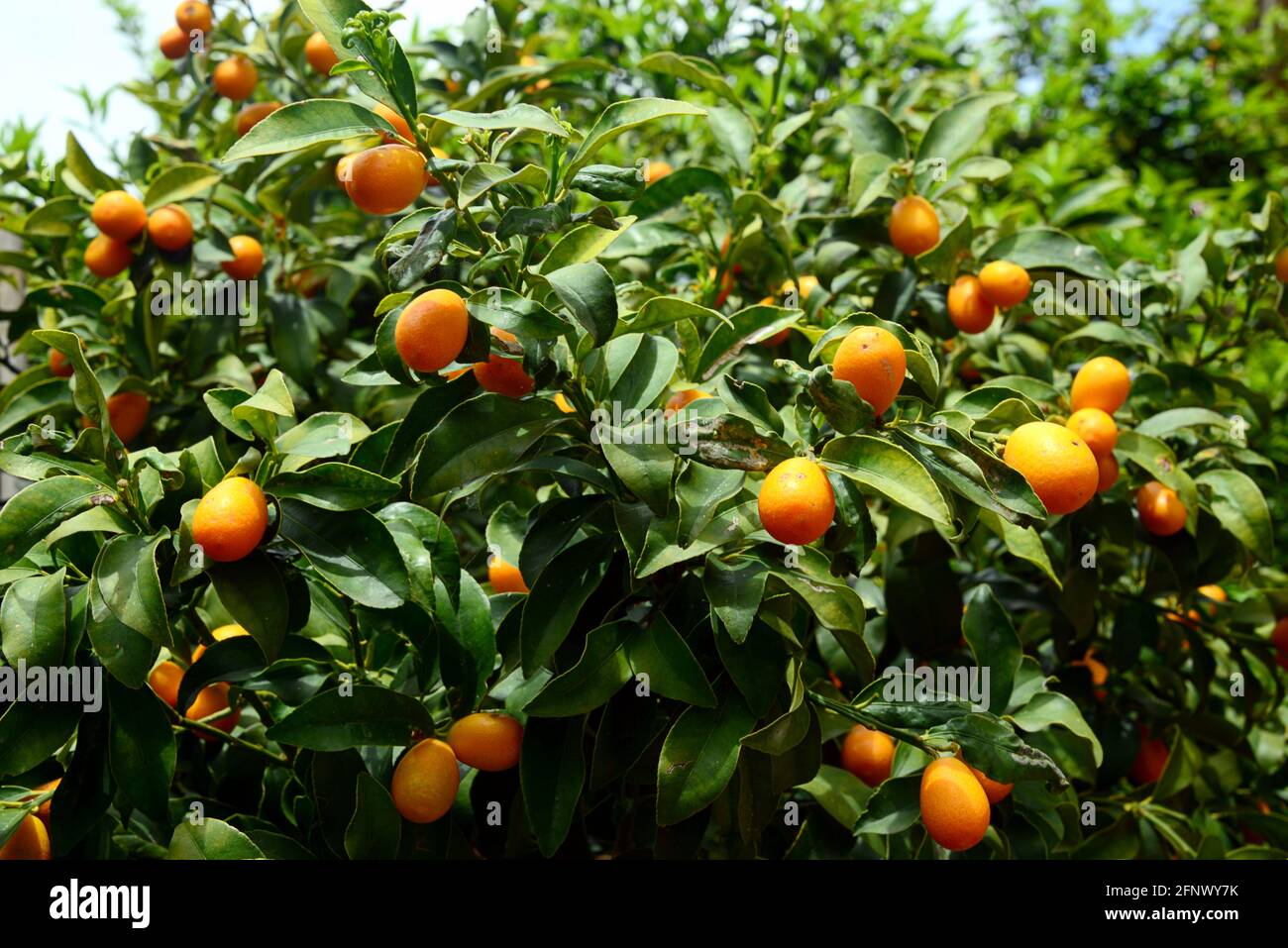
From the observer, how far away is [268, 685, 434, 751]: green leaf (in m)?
0.98

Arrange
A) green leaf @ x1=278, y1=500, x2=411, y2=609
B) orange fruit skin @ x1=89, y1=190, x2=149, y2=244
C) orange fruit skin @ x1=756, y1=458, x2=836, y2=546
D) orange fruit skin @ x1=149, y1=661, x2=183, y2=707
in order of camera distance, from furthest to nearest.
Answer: orange fruit skin @ x1=89, y1=190, x2=149, y2=244 < orange fruit skin @ x1=149, y1=661, x2=183, y2=707 < green leaf @ x1=278, y1=500, x2=411, y2=609 < orange fruit skin @ x1=756, y1=458, x2=836, y2=546

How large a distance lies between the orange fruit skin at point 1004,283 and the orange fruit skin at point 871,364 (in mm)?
458

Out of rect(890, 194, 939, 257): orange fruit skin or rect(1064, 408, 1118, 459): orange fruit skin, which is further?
rect(890, 194, 939, 257): orange fruit skin

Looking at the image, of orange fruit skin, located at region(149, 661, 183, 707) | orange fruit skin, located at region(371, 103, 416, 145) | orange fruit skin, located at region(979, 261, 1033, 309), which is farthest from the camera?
orange fruit skin, located at region(979, 261, 1033, 309)

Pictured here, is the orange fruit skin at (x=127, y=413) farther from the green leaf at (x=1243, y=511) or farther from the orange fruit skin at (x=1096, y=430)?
the green leaf at (x=1243, y=511)

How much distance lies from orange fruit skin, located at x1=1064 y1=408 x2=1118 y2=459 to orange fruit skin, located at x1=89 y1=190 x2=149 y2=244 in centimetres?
119

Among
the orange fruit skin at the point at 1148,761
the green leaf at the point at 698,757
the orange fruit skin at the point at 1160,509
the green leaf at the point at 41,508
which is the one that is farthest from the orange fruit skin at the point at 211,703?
the orange fruit skin at the point at 1148,761

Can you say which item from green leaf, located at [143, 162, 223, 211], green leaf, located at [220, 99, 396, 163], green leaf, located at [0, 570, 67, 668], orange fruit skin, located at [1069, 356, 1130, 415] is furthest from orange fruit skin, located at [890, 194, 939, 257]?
green leaf, located at [0, 570, 67, 668]

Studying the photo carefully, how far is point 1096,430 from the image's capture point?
115 centimetres

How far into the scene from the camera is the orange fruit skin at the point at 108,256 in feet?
4.78

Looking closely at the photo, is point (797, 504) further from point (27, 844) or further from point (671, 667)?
point (27, 844)

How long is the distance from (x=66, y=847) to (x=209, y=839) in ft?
0.49

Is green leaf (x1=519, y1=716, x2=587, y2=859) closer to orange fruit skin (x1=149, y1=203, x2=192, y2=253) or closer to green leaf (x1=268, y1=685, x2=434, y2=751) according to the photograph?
green leaf (x1=268, y1=685, x2=434, y2=751)
